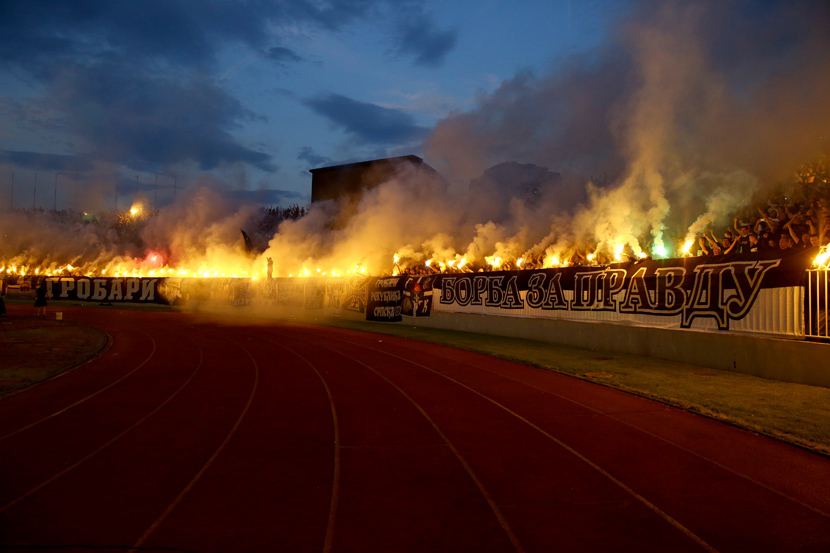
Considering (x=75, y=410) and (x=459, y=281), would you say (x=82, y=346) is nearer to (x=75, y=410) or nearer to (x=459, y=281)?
(x=75, y=410)

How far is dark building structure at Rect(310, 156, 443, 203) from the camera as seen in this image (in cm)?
4525

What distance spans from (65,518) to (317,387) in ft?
19.1

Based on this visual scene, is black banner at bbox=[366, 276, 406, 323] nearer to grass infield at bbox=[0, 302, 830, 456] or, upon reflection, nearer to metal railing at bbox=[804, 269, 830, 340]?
grass infield at bbox=[0, 302, 830, 456]

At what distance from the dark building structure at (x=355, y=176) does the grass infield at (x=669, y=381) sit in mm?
27794

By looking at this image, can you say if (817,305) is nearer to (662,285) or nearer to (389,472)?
(662,285)

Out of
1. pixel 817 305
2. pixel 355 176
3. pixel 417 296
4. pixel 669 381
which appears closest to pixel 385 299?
pixel 417 296

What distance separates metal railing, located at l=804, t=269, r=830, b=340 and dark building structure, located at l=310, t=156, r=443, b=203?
3265 cm

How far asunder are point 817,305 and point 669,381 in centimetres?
283

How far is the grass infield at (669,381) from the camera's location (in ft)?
23.8

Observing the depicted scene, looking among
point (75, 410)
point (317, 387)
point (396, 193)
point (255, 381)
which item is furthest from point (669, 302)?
point (396, 193)

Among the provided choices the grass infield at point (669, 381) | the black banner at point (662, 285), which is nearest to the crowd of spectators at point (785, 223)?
the black banner at point (662, 285)

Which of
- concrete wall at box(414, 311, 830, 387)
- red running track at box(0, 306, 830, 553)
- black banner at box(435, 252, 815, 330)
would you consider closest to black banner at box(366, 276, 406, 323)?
black banner at box(435, 252, 815, 330)

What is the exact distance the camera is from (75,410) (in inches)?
324

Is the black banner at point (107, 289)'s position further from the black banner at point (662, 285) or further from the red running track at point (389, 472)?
the red running track at point (389, 472)
